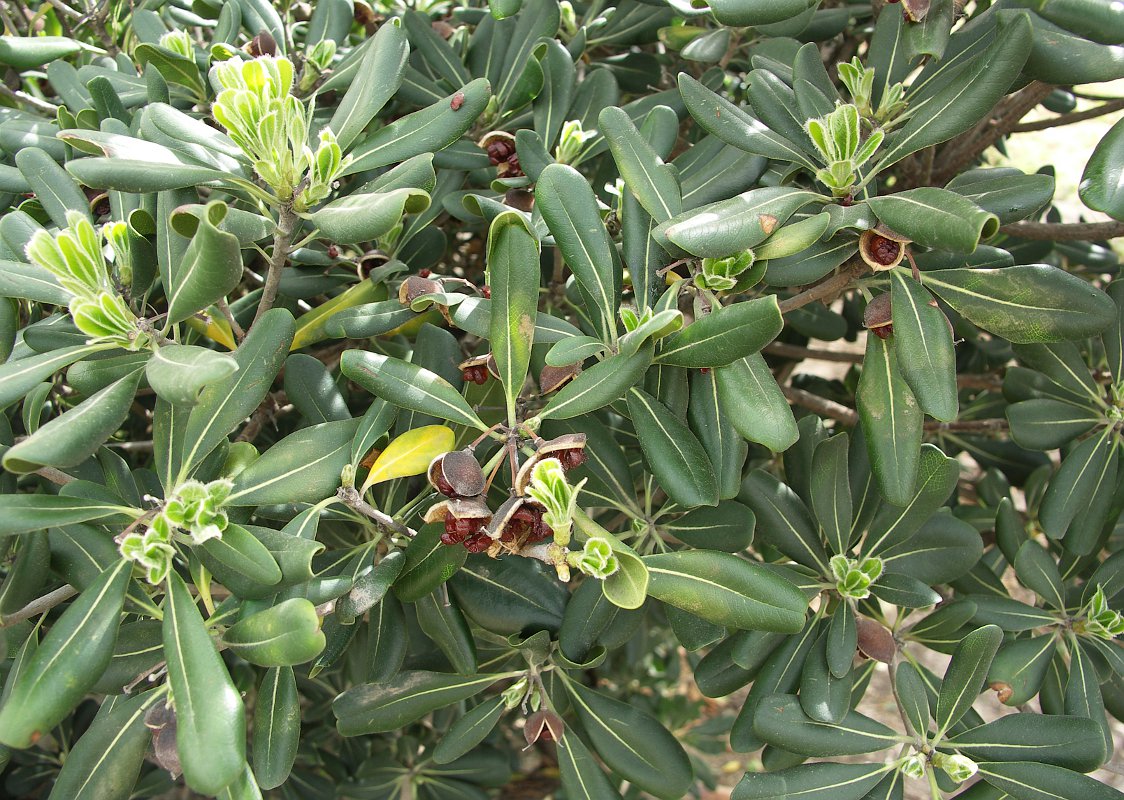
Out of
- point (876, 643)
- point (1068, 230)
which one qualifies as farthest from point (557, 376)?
point (1068, 230)

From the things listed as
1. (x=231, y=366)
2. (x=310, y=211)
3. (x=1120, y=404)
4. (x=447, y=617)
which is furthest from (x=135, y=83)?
(x=1120, y=404)

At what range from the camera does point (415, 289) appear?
1.44 m

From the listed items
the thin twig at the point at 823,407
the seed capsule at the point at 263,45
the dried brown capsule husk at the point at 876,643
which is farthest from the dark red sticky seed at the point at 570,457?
the thin twig at the point at 823,407

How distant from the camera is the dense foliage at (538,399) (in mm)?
1217

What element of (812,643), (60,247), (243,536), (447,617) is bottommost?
(812,643)

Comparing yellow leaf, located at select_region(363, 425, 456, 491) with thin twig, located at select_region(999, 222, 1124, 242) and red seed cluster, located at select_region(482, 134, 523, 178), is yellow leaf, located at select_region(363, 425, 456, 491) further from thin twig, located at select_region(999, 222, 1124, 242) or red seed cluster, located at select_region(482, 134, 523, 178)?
thin twig, located at select_region(999, 222, 1124, 242)

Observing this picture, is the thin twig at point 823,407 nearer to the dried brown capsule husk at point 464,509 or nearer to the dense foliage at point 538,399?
the dense foliage at point 538,399

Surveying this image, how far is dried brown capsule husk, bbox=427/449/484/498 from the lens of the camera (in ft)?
3.99

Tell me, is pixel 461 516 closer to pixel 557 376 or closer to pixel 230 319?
pixel 557 376

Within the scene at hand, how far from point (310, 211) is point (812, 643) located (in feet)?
4.10

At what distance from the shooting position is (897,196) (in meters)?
1.26

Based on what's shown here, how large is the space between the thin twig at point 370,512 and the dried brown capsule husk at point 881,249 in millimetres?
888

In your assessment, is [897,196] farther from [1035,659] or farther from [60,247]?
[60,247]

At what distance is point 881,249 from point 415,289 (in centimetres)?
77
